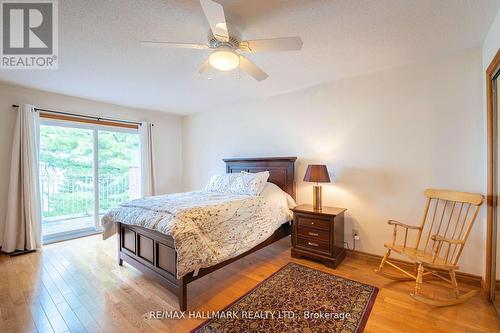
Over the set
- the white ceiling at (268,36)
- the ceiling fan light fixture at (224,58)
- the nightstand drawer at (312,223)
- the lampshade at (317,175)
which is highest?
the white ceiling at (268,36)

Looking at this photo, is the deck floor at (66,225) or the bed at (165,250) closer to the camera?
the bed at (165,250)

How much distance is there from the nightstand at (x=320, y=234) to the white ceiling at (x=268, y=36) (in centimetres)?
180

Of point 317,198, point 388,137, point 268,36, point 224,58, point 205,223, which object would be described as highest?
point 268,36

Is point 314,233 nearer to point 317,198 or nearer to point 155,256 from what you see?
point 317,198

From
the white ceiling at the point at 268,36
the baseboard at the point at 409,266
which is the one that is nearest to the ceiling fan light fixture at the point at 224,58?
the white ceiling at the point at 268,36

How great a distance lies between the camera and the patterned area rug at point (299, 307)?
1735 mm

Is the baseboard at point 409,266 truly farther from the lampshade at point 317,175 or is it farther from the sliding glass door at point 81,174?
the sliding glass door at point 81,174

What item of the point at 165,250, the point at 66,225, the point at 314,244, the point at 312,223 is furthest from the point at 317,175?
the point at 66,225

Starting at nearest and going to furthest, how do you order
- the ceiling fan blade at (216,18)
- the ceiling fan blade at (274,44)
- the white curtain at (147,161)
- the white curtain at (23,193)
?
the ceiling fan blade at (216,18) → the ceiling fan blade at (274,44) → the white curtain at (23,193) → the white curtain at (147,161)

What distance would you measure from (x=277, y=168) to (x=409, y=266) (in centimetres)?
207

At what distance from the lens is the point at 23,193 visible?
3260 millimetres

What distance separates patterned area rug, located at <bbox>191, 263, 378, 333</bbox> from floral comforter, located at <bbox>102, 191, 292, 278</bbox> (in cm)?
45

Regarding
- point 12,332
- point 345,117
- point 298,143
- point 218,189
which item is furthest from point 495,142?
point 12,332

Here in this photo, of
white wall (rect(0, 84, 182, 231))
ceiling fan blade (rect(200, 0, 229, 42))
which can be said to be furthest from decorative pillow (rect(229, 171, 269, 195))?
white wall (rect(0, 84, 182, 231))
